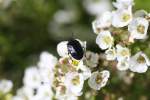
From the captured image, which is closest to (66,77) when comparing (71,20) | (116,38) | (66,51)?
(66,51)

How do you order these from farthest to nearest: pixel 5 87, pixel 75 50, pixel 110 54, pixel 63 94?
1. pixel 5 87
2. pixel 63 94
3. pixel 110 54
4. pixel 75 50

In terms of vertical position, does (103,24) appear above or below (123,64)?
above

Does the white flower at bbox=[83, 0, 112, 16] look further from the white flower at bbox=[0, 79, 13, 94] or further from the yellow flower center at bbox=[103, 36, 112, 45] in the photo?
the yellow flower center at bbox=[103, 36, 112, 45]

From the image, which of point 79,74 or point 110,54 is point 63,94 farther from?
point 110,54

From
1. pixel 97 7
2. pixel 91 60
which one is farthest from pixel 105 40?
pixel 97 7

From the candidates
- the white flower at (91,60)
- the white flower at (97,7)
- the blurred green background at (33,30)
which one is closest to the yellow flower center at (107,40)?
the white flower at (91,60)

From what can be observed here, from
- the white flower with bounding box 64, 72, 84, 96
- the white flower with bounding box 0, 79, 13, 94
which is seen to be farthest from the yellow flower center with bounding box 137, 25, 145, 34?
the white flower with bounding box 0, 79, 13, 94
